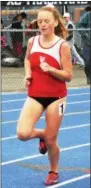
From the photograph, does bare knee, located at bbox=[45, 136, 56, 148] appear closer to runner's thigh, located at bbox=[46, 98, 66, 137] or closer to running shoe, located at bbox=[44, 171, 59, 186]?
runner's thigh, located at bbox=[46, 98, 66, 137]

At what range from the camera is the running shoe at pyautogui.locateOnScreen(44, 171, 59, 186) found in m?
5.75

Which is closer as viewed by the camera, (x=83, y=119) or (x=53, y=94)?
(x=53, y=94)

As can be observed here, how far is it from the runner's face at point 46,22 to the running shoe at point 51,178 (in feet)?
5.20

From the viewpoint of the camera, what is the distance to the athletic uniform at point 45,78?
541 cm

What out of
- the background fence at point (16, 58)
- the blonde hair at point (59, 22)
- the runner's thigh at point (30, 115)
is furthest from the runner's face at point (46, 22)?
the background fence at point (16, 58)

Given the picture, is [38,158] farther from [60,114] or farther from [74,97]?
[74,97]

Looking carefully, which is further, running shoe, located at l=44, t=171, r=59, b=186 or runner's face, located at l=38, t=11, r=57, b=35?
running shoe, located at l=44, t=171, r=59, b=186

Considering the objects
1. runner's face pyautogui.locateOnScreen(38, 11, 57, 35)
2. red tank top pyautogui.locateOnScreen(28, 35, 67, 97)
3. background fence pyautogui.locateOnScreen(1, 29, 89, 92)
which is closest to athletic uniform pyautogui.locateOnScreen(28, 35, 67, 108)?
red tank top pyautogui.locateOnScreen(28, 35, 67, 97)

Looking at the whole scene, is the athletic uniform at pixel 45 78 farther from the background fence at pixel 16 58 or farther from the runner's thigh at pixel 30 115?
the background fence at pixel 16 58

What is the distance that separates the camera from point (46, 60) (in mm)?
5398

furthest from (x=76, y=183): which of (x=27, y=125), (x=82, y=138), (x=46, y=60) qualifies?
(x=82, y=138)

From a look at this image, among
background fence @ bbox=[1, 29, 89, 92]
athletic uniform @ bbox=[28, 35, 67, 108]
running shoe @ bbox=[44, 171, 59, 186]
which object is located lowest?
background fence @ bbox=[1, 29, 89, 92]

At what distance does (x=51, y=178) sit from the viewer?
5.79 meters

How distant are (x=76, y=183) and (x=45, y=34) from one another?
1.69 metres
